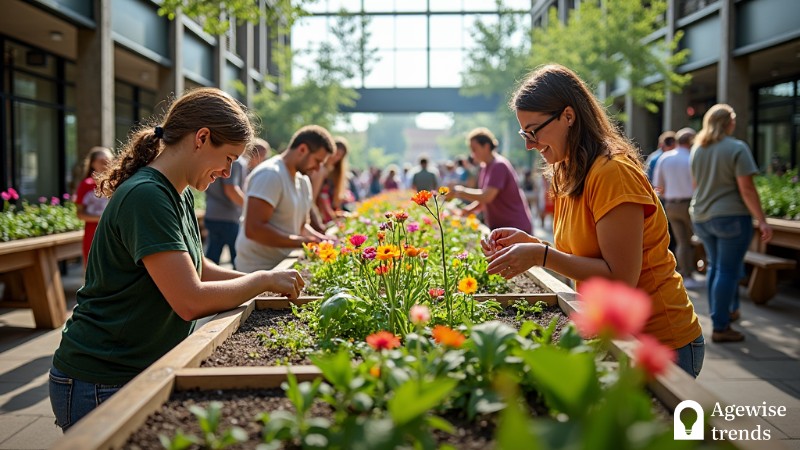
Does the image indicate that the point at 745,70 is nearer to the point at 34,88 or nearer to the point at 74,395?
the point at 34,88

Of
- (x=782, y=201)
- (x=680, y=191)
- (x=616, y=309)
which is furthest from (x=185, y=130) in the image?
(x=680, y=191)

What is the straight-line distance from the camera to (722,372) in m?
5.55

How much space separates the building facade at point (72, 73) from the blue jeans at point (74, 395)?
7.00 m

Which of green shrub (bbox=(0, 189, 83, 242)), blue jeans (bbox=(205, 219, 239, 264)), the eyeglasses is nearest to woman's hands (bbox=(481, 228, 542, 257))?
the eyeglasses

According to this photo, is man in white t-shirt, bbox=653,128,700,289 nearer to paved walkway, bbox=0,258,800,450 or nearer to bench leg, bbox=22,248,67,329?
paved walkway, bbox=0,258,800,450

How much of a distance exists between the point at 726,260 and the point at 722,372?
57.1 inches

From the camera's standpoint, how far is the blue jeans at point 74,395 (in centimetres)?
243

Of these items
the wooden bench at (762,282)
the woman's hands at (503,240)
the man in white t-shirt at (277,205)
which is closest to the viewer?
the woman's hands at (503,240)

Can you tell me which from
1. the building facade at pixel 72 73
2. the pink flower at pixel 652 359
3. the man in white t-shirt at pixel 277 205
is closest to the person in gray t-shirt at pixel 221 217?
the building facade at pixel 72 73

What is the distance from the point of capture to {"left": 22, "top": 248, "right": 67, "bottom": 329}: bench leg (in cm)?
699

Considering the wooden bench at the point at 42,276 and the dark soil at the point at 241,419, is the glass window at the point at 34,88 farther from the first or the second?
the dark soil at the point at 241,419

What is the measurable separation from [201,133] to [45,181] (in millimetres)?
13118

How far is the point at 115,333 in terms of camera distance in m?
2.41

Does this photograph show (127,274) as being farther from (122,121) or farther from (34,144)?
(122,121)
